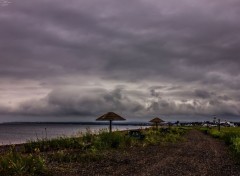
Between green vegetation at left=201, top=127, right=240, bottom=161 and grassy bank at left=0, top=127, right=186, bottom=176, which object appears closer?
grassy bank at left=0, top=127, right=186, bottom=176

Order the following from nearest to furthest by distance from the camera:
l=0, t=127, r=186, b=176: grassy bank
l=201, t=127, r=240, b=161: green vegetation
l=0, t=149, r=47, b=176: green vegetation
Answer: l=0, t=149, r=47, b=176: green vegetation → l=0, t=127, r=186, b=176: grassy bank → l=201, t=127, r=240, b=161: green vegetation

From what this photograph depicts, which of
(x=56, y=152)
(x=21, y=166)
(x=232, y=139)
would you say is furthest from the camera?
(x=232, y=139)

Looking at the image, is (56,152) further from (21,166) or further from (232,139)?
(232,139)

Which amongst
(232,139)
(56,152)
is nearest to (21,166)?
(56,152)

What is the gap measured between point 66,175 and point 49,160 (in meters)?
3.18

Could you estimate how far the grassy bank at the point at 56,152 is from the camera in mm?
11805

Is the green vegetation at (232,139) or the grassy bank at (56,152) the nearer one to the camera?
the grassy bank at (56,152)

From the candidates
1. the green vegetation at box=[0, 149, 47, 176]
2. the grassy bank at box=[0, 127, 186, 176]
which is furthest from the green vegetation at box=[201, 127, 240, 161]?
the green vegetation at box=[0, 149, 47, 176]

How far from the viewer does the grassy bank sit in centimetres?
1180

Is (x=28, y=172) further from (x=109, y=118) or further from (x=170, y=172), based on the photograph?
(x=109, y=118)

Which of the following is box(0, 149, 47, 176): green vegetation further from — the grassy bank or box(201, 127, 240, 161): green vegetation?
box(201, 127, 240, 161): green vegetation

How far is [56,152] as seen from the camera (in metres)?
16.9

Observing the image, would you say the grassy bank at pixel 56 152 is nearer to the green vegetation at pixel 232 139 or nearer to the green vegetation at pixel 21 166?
the green vegetation at pixel 21 166

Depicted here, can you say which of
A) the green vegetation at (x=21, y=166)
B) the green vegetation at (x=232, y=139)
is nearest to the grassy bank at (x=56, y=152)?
the green vegetation at (x=21, y=166)
